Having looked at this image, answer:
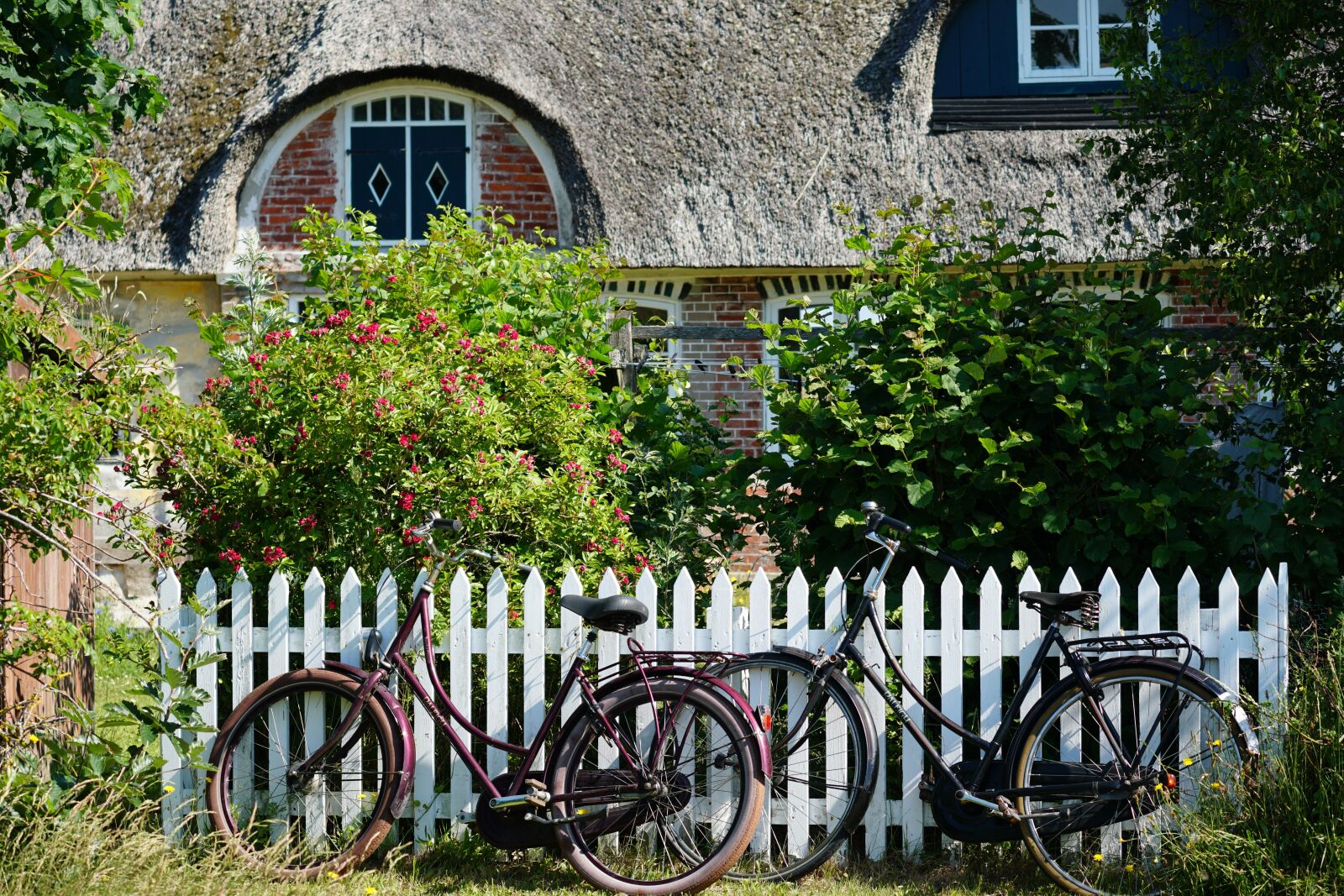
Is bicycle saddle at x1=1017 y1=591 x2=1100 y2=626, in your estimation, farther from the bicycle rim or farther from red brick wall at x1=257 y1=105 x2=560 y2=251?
red brick wall at x1=257 y1=105 x2=560 y2=251

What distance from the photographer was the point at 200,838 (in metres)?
3.91

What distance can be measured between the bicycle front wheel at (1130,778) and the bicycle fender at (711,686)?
75cm

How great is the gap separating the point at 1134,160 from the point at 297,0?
25.7 ft

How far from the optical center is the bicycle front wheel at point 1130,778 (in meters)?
3.69

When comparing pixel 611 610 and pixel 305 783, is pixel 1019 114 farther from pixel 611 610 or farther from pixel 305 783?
pixel 305 783

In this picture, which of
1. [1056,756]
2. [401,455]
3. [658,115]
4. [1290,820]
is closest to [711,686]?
[1056,756]

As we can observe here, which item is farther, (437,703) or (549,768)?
(437,703)

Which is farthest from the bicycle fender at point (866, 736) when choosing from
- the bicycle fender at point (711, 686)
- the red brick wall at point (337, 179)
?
the red brick wall at point (337, 179)

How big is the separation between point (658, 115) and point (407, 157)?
207 cm

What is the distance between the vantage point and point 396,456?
424 centimetres

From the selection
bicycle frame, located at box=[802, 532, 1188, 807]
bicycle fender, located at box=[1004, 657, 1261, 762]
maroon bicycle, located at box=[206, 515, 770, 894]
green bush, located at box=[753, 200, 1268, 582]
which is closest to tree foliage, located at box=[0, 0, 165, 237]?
maroon bicycle, located at box=[206, 515, 770, 894]

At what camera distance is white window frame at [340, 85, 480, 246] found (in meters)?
10.2

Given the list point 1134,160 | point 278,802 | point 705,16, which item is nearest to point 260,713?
point 278,802

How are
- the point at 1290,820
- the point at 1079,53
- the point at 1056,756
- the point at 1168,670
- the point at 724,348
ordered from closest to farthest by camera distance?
the point at 1290,820, the point at 1168,670, the point at 1056,756, the point at 724,348, the point at 1079,53
